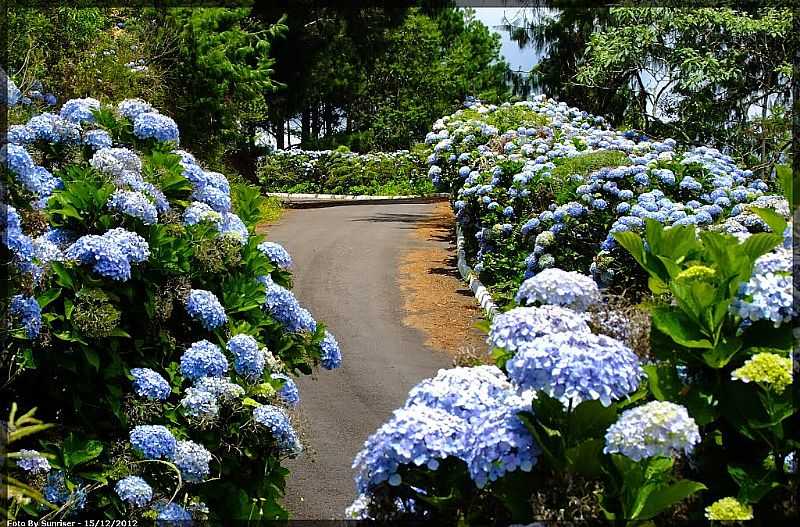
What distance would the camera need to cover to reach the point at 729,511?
259cm

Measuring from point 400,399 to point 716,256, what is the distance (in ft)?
17.5

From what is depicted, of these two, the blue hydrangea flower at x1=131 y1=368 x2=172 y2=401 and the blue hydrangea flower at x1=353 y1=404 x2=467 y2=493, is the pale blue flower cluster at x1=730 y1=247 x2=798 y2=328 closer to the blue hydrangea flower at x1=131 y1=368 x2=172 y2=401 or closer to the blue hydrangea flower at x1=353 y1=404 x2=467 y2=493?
the blue hydrangea flower at x1=353 y1=404 x2=467 y2=493

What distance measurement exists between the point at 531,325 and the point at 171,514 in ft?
7.20

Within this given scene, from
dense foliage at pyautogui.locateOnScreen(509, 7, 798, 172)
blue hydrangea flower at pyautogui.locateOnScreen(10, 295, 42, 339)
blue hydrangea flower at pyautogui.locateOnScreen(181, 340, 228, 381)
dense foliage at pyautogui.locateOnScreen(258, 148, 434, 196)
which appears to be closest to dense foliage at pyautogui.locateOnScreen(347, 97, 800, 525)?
blue hydrangea flower at pyautogui.locateOnScreen(181, 340, 228, 381)

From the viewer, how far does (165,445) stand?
160 inches

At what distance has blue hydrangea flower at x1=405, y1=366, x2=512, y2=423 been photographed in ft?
9.21

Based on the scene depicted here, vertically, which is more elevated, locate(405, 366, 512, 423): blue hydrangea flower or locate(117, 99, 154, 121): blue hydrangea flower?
locate(117, 99, 154, 121): blue hydrangea flower

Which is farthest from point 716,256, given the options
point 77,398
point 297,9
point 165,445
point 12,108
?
point 297,9

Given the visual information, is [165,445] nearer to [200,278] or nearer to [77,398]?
[77,398]

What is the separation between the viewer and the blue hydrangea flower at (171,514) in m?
4.04

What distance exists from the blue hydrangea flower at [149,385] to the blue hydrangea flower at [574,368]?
7.18 feet

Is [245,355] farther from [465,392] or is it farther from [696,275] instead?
[696,275]

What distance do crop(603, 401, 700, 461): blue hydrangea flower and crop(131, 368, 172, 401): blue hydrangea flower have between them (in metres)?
2.41

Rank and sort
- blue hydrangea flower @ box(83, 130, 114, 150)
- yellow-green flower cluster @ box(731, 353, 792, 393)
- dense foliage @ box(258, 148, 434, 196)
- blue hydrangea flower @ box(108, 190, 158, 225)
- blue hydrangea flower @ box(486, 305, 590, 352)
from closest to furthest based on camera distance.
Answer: yellow-green flower cluster @ box(731, 353, 792, 393), blue hydrangea flower @ box(486, 305, 590, 352), blue hydrangea flower @ box(108, 190, 158, 225), blue hydrangea flower @ box(83, 130, 114, 150), dense foliage @ box(258, 148, 434, 196)
